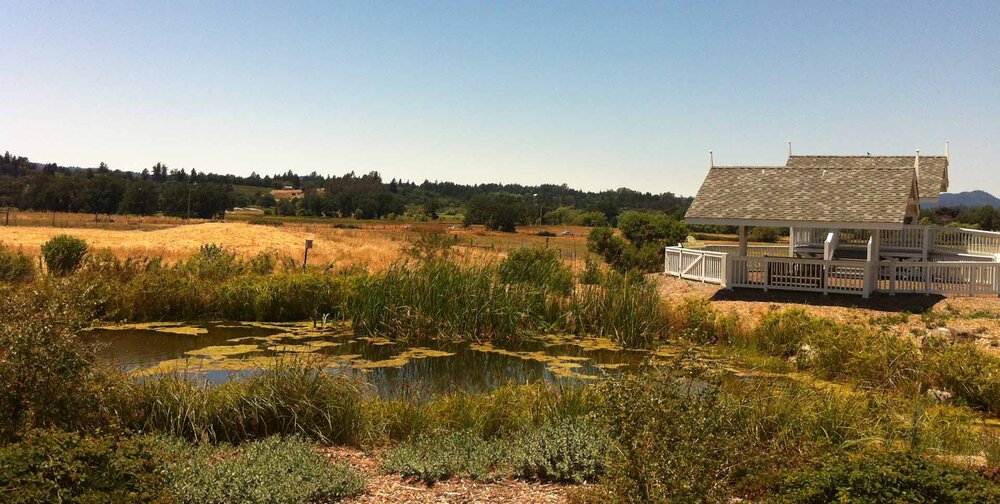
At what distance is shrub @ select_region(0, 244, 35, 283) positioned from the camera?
20031 mm

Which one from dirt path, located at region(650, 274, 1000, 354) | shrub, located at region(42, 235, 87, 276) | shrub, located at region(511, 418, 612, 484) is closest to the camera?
shrub, located at region(511, 418, 612, 484)

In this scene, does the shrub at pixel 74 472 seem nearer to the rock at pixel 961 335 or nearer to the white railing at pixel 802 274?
the rock at pixel 961 335

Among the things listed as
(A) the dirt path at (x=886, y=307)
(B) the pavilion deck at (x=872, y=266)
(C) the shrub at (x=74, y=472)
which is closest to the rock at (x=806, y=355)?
(A) the dirt path at (x=886, y=307)

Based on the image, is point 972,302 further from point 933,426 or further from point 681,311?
point 933,426

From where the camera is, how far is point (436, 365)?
13305mm

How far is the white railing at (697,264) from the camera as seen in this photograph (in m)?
21.5

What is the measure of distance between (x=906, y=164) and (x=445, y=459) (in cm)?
2510

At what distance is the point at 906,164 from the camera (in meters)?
26.0

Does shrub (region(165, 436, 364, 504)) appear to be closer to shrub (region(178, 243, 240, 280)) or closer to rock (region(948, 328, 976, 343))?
rock (region(948, 328, 976, 343))

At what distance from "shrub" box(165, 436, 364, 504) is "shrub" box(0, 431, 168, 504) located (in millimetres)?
294

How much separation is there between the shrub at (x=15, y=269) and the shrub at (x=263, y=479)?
1718cm

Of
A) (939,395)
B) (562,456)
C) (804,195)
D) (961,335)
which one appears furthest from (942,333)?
(562,456)

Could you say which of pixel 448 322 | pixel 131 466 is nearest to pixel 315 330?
pixel 448 322

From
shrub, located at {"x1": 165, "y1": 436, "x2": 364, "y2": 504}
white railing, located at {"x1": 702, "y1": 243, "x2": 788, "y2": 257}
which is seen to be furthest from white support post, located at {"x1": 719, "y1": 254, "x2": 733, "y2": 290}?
shrub, located at {"x1": 165, "y1": 436, "x2": 364, "y2": 504}
